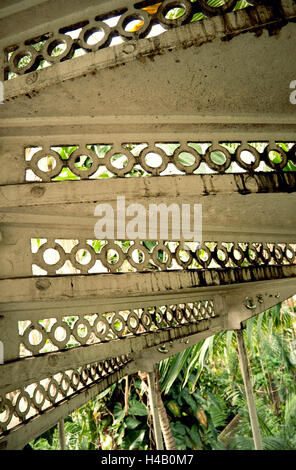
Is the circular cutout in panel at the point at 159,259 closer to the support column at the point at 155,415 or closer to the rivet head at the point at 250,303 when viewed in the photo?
the rivet head at the point at 250,303

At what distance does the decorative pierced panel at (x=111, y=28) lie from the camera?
0.85 meters

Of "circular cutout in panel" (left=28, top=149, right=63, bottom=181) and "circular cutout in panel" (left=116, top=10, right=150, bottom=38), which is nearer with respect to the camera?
"circular cutout in panel" (left=116, top=10, right=150, bottom=38)

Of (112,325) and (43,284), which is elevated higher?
(43,284)

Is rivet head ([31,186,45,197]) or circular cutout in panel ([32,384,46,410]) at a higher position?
rivet head ([31,186,45,197])

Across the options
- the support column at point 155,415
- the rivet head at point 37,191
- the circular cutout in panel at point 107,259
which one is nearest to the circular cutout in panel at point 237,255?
the circular cutout in panel at point 107,259

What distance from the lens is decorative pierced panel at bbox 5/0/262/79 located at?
85 cm

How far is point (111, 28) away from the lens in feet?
2.98

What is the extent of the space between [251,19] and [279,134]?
44 centimetres

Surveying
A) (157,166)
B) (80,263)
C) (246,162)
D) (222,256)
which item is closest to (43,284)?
(80,263)

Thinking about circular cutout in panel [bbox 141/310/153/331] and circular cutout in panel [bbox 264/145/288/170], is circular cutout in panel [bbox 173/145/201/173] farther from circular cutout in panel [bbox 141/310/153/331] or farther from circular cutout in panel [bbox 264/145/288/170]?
circular cutout in panel [bbox 141/310/153/331]

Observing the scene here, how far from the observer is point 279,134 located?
1.14 meters

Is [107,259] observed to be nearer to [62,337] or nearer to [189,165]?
[62,337]

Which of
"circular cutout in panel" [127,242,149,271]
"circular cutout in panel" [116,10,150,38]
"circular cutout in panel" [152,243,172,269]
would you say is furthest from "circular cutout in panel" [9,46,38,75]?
"circular cutout in panel" [152,243,172,269]
